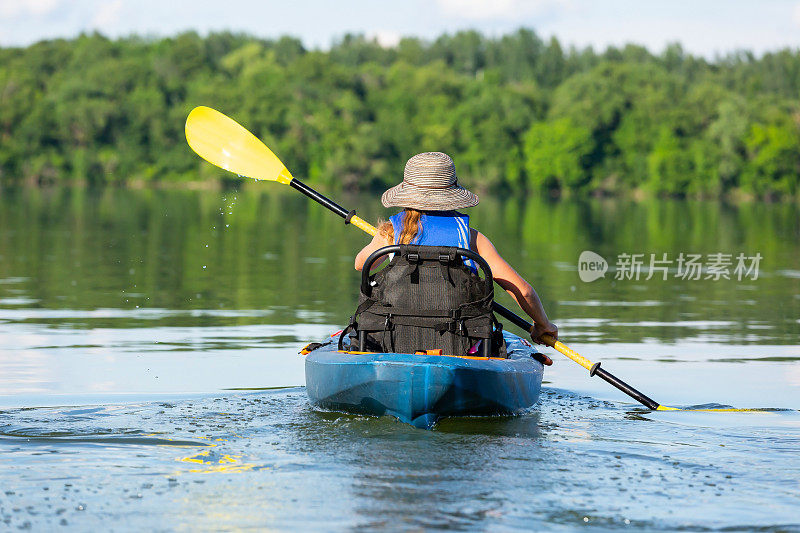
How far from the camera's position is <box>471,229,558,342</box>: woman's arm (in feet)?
24.3

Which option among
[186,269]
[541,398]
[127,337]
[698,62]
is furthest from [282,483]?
[698,62]

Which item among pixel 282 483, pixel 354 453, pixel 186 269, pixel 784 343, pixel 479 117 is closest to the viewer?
pixel 282 483

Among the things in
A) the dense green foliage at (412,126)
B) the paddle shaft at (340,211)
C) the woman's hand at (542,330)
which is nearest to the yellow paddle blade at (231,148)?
the paddle shaft at (340,211)

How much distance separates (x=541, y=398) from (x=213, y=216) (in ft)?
99.9

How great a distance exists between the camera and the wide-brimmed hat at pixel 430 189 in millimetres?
7277

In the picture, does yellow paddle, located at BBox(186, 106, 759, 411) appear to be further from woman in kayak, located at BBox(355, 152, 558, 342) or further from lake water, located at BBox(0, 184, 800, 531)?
woman in kayak, located at BBox(355, 152, 558, 342)

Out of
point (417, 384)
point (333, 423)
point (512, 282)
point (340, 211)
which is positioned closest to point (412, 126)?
point (340, 211)

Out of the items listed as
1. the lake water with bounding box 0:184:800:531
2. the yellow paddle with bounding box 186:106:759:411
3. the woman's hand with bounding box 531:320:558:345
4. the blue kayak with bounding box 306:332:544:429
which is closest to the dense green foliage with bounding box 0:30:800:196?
the lake water with bounding box 0:184:800:531

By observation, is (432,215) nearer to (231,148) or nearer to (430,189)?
(430,189)

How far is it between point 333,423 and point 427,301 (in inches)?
38.4

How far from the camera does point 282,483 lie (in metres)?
5.80

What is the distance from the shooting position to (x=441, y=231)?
7.28 metres

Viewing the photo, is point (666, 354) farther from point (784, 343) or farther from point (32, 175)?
point (32, 175)

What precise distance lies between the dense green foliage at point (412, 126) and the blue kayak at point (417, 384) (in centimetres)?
8041
